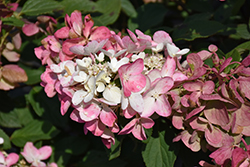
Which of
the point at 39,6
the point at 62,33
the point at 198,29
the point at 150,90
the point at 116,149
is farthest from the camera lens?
the point at 39,6

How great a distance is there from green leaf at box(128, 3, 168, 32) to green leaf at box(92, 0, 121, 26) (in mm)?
98

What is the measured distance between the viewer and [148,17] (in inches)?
50.0

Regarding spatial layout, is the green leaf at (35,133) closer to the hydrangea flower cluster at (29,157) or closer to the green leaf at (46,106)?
the green leaf at (46,106)

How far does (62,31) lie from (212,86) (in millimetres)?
448

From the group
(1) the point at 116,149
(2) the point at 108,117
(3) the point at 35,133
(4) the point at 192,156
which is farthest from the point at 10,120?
(4) the point at 192,156

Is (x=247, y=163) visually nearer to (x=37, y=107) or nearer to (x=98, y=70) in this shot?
(x=98, y=70)

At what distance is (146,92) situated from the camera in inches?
25.4

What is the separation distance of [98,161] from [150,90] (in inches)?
28.5

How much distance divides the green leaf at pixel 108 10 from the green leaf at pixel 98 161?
0.63 m

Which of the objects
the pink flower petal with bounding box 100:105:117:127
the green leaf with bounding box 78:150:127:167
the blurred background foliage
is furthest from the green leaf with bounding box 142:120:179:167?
the green leaf with bounding box 78:150:127:167

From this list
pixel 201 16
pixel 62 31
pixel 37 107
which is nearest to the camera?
pixel 62 31

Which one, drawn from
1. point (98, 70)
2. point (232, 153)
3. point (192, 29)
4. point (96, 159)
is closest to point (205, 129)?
point (232, 153)

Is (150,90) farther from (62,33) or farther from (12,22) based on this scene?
(12,22)

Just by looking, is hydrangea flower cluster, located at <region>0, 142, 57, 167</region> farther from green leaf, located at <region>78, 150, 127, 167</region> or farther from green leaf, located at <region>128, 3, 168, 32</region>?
green leaf, located at <region>128, 3, 168, 32</region>
